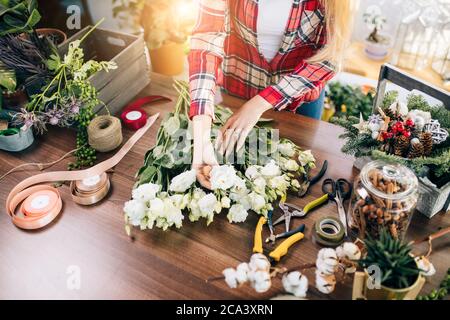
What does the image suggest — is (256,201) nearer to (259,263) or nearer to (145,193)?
(259,263)

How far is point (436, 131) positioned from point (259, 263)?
0.61 meters

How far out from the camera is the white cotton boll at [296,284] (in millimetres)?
1010

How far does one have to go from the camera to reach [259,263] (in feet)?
3.37

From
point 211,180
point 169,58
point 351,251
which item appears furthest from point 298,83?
point 169,58

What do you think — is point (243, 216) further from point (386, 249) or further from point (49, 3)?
point (49, 3)

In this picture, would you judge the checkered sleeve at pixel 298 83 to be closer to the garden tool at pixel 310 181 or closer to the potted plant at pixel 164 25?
the garden tool at pixel 310 181

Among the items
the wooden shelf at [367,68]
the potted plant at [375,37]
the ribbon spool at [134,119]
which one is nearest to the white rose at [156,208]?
the ribbon spool at [134,119]

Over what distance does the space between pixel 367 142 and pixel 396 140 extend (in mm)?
91

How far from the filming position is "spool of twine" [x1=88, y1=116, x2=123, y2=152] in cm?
141

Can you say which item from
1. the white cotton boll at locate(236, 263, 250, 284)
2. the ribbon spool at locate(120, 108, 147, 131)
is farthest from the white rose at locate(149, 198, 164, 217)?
the ribbon spool at locate(120, 108, 147, 131)

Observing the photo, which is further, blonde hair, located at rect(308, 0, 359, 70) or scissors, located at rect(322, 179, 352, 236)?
blonde hair, located at rect(308, 0, 359, 70)

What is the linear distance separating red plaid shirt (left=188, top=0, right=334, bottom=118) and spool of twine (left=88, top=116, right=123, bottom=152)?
0.90ft

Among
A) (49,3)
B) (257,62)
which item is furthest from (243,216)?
(49,3)

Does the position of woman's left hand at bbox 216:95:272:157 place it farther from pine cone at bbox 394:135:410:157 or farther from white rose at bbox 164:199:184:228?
pine cone at bbox 394:135:410:157
